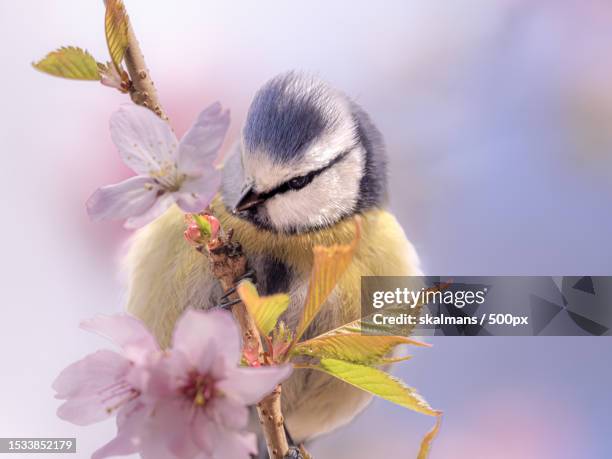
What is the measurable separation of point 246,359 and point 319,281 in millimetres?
69

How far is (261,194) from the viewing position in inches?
20.6

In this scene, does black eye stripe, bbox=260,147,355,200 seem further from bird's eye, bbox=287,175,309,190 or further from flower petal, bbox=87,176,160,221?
flower petal, bbox=87,176,160,221

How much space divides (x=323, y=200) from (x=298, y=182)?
0.25 ft

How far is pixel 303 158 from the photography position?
1.86 ft

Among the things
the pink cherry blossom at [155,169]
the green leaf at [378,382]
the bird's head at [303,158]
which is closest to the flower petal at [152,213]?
the pink cherry blossom at [155,169]

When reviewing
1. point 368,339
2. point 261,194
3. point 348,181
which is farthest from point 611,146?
point 368,339

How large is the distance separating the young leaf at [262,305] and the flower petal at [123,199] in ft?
0.17

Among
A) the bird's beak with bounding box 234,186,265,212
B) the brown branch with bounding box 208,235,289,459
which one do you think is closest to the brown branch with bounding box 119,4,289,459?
the brown branch with bounding box 208,235,289,459

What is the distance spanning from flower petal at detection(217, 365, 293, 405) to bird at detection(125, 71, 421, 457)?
0.28 metres

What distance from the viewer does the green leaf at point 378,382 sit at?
307 millimetres

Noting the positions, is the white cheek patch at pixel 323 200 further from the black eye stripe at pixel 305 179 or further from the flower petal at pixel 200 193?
the flower petal at pixel 200 193

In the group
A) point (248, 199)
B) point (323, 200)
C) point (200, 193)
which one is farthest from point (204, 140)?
point (323, 200)

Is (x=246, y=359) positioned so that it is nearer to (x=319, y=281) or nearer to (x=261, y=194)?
(x=319, y=281)

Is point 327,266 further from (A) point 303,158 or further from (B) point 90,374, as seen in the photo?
(A) point 303,158
